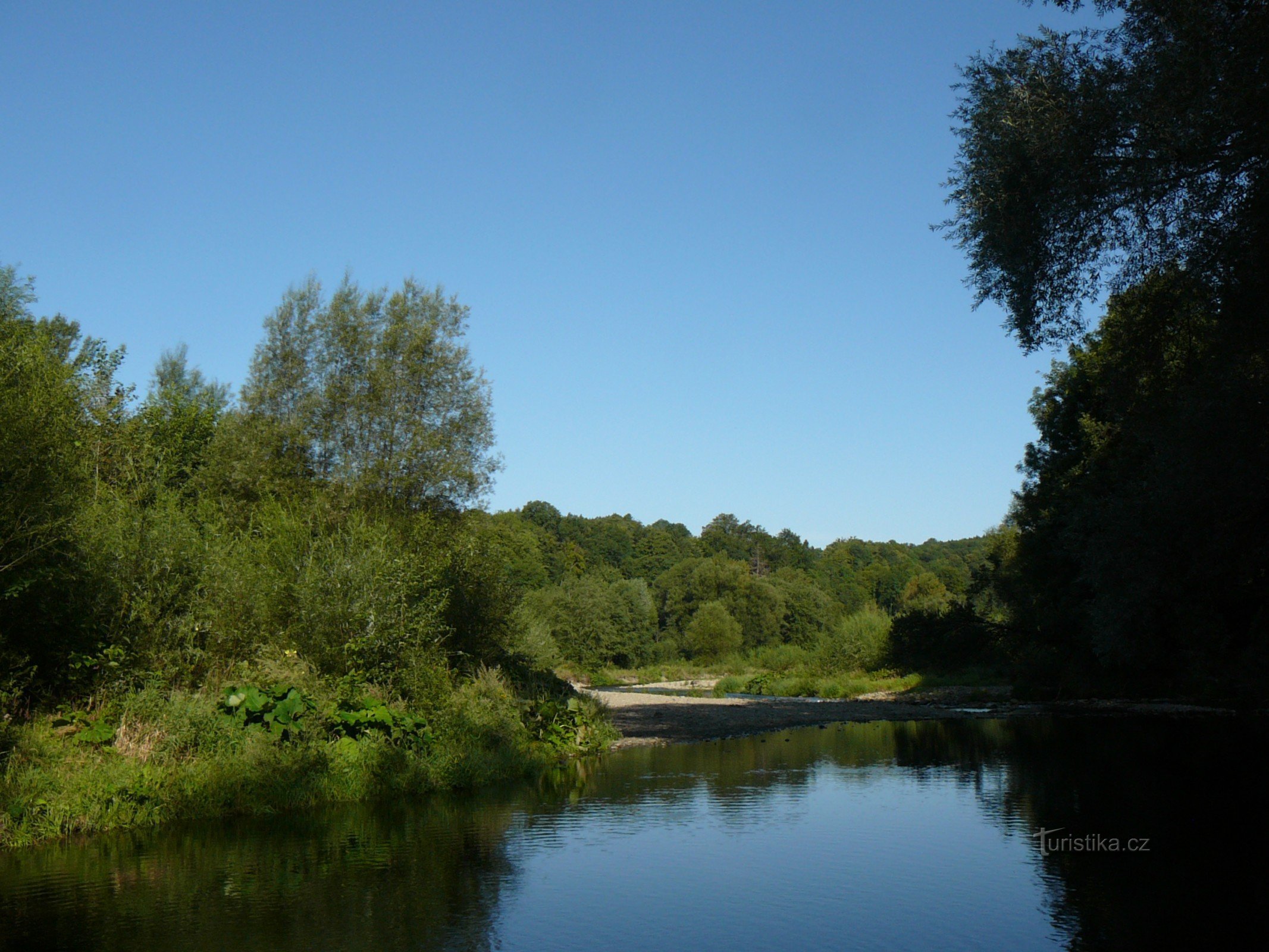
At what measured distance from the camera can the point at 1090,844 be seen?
38.0ft

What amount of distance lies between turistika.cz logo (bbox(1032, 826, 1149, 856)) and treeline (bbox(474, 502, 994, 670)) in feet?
56.2

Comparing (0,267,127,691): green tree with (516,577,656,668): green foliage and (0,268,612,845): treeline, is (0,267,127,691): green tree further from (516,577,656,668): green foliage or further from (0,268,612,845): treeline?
(516,577,656,668): green foliage

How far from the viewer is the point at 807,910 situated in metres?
9.01

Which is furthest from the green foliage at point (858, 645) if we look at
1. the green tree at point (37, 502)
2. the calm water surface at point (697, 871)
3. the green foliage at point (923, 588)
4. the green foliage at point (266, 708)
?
the green tree at point (37, 502)

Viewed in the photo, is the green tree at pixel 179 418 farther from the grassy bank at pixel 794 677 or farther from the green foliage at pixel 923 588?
the green foliage at pixel 923 588

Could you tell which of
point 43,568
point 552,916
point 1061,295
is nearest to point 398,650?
point 43,568

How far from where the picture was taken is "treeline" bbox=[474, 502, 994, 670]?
64.4m

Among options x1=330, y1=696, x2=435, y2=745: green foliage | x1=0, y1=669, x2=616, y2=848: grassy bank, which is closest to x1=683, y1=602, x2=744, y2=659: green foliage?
x1=0, y1=669, x2=616, y2=848: grassy bank

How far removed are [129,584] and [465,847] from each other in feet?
26.1

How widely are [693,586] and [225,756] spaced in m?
98.1

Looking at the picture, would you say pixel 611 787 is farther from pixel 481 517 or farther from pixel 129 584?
pixel 481 517

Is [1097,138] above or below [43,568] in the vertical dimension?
above

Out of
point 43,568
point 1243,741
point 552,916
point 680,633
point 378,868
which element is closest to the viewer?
point 552,916

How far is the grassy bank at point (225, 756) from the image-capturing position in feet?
42.1
